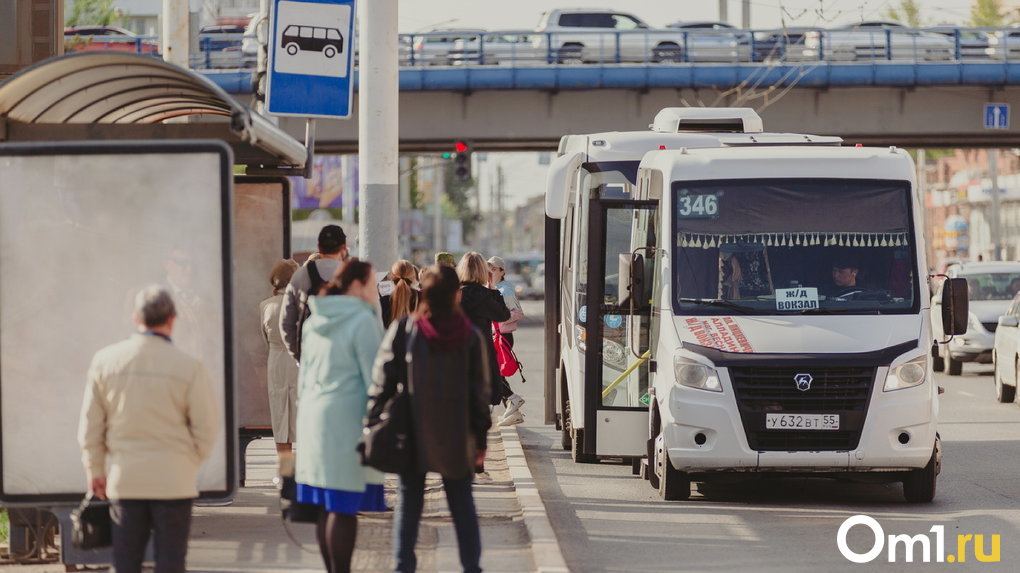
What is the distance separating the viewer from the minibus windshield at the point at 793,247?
486 inches

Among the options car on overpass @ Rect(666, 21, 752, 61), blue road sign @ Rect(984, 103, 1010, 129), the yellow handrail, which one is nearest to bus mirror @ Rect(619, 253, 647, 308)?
the yellow handrail

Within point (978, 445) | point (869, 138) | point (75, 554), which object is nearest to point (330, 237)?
point (75, 554)

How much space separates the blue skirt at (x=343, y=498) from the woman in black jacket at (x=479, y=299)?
5151mm

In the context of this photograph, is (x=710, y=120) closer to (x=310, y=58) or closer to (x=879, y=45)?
(x=310, y=58)

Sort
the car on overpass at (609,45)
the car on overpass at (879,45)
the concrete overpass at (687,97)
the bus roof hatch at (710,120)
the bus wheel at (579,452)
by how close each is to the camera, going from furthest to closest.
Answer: the car on overpass at (609,45), the concrete overpass at (687,97), the car on overpass at (879,45), the bus roof hatch at (710,120), the bus wheel at (579,452)

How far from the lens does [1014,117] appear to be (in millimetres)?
41750

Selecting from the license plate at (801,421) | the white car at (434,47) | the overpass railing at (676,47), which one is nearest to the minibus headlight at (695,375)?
the license plate at (801,421)

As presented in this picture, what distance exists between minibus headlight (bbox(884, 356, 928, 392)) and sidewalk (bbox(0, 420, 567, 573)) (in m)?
2.67

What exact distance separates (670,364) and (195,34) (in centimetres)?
1309

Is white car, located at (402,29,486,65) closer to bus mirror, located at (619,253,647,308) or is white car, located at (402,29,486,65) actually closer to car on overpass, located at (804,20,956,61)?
car on overpass, located at (804,20,956,61)

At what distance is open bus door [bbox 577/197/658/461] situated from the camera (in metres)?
12.9

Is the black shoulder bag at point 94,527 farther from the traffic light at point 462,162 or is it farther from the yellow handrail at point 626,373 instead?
the traffic light at point 462,162

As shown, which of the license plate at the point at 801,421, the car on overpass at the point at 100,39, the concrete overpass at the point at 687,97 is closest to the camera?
the license plate at the point at 801,421

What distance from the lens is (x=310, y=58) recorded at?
37.0 ft
